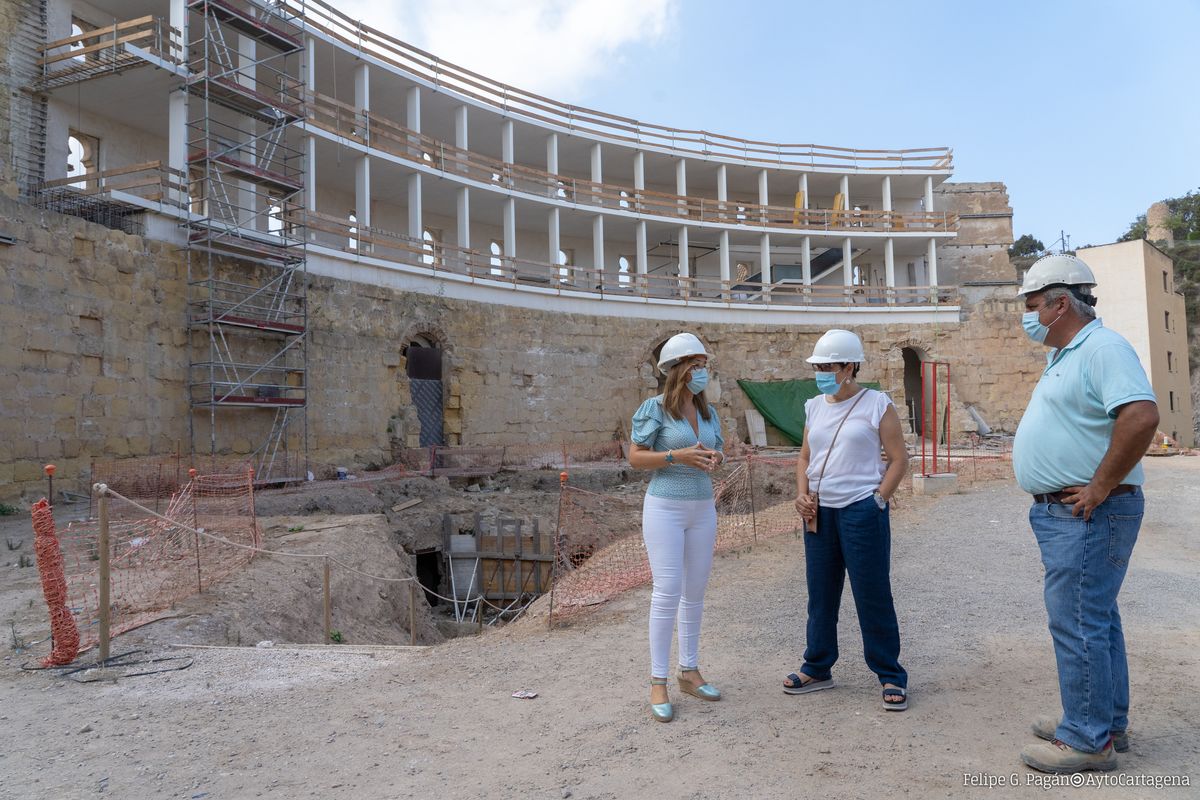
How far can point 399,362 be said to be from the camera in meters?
19.0

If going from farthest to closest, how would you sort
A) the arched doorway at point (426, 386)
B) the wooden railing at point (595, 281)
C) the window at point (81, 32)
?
the wooden railing at point (595, 281), the arched doorway at point (426, 386), the window at point (81, 32)

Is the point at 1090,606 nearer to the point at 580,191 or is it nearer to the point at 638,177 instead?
the point at 580,191

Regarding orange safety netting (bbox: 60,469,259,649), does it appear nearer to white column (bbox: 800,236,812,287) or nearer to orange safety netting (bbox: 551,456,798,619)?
orange safety netting (bbox: 551,456,798,619)

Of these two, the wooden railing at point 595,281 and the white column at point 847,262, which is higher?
the white column at point 847,262

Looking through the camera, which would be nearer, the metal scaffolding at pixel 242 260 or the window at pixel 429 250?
the metal scaffolding at pixel 242 260

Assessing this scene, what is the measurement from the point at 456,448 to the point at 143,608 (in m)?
12.2

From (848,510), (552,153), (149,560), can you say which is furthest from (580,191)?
(848,510)

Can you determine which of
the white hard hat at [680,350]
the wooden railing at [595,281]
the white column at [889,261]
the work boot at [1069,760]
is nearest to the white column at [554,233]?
the wooden railing at [595,281]

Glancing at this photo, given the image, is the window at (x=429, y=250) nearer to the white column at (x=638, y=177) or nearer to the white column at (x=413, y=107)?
the white column at (x=413, y=107)

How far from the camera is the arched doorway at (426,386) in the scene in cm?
1984

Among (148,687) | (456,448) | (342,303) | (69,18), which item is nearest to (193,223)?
(342,303)

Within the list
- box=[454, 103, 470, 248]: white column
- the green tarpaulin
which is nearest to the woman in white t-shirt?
box=[454, 103, 470, 248]: white column

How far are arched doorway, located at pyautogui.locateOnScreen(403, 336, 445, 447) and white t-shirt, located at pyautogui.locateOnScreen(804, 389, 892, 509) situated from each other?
1650cm

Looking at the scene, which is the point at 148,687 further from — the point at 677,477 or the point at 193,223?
the point at 193,223
